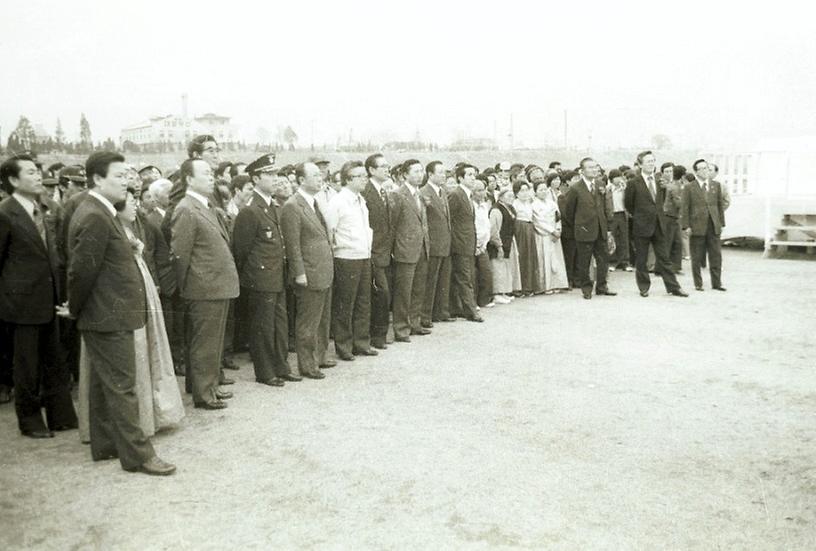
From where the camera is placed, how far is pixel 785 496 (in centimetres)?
438

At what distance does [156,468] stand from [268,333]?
2260 mm

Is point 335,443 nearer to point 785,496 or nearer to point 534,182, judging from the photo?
point 785,496

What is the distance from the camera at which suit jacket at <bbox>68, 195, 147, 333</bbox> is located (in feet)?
15.4

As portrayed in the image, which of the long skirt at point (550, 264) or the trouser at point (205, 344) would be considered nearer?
the trouser at point (205, 344)

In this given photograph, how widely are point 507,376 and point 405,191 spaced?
8.72 feet

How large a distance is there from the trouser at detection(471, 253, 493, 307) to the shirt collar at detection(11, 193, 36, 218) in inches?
246

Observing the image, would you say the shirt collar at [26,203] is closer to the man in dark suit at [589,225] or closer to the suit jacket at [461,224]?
the suit jacket at [461,224]

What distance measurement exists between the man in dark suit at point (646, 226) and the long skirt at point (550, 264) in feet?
3.71

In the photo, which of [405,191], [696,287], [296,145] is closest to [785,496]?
[405,191]

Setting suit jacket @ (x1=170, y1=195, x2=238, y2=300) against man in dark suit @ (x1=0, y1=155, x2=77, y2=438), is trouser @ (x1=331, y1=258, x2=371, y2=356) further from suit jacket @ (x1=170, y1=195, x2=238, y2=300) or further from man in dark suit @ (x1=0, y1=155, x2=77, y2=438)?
man in dark suit @ (x1=0, y1=155, x2=77, y2=438)

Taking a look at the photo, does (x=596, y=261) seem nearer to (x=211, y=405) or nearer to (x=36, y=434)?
(x=211, y=405)

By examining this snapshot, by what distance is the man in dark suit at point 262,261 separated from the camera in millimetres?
6859

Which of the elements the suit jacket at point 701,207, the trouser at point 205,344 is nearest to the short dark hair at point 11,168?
the trouser at point 205,344

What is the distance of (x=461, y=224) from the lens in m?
9.77
